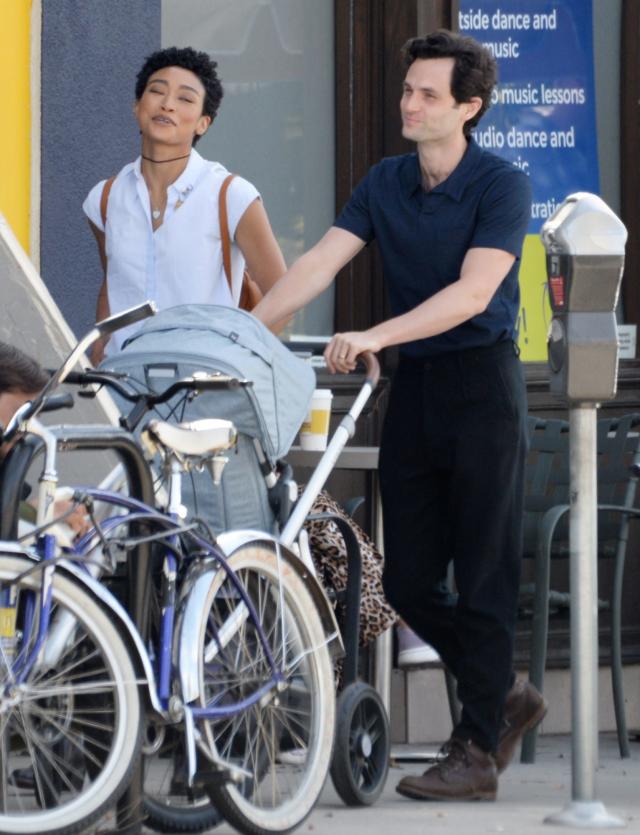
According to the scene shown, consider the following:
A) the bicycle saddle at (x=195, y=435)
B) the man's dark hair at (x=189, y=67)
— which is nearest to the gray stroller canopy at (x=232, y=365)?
the bicycle saddle at (x=195, y=435)

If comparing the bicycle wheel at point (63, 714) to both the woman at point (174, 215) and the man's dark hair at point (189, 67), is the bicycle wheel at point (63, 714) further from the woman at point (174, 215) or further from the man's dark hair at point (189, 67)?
the man's dark hair at point (189, 67)

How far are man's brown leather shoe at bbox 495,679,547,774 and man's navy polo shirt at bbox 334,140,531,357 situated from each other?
1.08m

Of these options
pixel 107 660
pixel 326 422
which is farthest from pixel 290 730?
pixel 326 422

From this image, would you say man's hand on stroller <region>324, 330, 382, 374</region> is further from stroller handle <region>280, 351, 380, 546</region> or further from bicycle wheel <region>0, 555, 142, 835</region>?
bicycle wheel <region>0, 555, 142, 835</region>

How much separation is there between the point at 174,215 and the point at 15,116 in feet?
3.47

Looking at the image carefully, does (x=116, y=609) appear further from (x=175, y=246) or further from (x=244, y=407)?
(x=175, y=246)

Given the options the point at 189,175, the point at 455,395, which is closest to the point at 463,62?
the point at 455,395

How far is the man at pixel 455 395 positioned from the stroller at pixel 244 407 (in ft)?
1.14

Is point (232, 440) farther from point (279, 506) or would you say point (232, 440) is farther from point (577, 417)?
point (577, 417)

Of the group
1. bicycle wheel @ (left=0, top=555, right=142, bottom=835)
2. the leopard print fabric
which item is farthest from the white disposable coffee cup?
bicycle wheel @ (left=0, top=555, right=142, bottom=835)

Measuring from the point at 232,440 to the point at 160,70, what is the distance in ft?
7.24

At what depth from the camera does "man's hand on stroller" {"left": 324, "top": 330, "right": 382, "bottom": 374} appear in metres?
4.98

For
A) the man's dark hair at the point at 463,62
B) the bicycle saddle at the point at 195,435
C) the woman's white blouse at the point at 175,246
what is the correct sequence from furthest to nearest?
the woman's white blouse at the point at 175,246
the man's dark hair at the point at 463,62
the bicycle saddle at the point at 195,435

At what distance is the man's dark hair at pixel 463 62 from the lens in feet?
17.9
